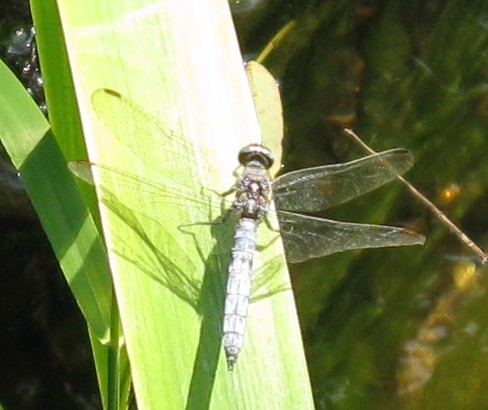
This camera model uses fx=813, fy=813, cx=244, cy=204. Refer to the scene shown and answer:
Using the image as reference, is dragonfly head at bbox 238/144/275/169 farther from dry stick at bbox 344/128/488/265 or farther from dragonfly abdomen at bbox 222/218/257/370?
dry stick at bbox 344/128/488/265

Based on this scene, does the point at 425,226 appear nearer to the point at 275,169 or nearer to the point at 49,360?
the point at 275,169

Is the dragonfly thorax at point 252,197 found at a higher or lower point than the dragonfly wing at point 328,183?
lower

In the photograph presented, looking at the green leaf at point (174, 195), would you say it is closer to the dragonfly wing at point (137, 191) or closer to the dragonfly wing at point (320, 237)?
the dragonfly wing at point (137, 191)

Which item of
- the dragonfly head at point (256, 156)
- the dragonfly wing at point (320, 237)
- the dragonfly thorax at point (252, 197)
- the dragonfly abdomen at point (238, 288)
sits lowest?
the dragonfly abdomen at point (238, 288)

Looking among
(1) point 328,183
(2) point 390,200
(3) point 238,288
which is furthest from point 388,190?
(3) point 238,288

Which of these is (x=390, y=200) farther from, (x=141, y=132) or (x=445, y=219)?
(x=141, y=132)

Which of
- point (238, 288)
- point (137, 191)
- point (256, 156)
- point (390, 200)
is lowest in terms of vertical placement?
point (238, 288)

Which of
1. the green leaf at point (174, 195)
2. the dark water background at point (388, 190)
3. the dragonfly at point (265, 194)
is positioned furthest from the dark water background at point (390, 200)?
the green leaf at point (174, 195)
